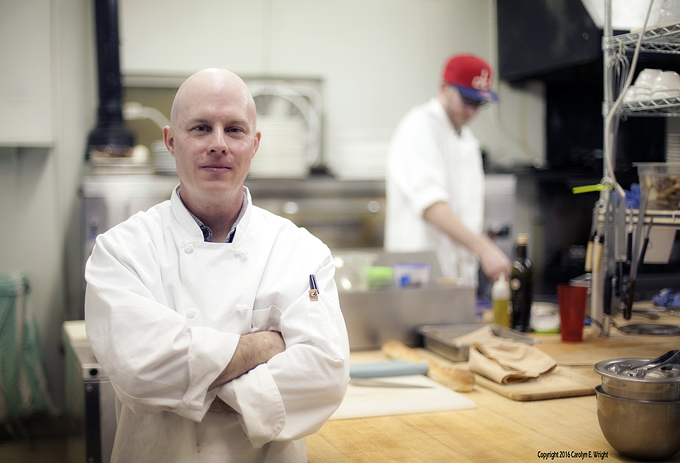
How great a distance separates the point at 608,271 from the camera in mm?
1932

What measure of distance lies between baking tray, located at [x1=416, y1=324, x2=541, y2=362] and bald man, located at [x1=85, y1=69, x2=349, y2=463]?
0.67 metres

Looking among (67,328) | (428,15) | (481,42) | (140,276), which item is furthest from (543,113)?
(140,276)

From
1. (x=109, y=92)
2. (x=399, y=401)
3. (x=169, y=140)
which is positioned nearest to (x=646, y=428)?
(x=399, y=401)

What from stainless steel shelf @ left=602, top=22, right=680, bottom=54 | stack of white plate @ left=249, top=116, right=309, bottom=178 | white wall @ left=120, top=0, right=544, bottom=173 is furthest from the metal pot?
white wall @ left=120, top=0, right=544, bottom=173

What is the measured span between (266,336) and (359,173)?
2.49 metres

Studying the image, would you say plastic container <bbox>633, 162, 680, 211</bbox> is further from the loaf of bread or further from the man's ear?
the man's ear

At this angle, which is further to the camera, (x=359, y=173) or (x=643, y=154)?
(x=359, y=173)

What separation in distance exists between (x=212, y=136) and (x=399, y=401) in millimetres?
767

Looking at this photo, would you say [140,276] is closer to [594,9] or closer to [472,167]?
[472,167]

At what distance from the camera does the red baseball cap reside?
285 centimetres

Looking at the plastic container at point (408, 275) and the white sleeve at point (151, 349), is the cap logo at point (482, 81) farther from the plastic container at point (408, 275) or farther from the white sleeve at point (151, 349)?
the white sleeve at point (151, 349)

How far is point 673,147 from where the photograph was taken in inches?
70.5

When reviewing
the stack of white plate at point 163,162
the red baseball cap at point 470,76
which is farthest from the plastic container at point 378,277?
the stack of white plate at point 163,162

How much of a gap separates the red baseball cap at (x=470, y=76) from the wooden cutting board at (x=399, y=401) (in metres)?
1.68
